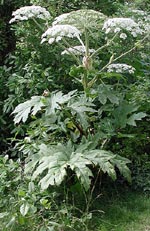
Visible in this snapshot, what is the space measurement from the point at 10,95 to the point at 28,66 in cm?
37

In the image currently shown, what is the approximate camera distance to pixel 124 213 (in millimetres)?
3697

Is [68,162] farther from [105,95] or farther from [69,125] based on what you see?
[105,95]

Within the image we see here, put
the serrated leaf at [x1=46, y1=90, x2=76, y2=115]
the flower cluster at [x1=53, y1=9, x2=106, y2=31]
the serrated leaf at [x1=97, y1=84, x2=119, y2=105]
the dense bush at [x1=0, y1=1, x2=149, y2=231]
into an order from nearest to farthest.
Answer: the dense bush at [x1=0, y1=1, x2=149, y2=231]
the serrated leaf at [x1=46, y1=90, x2=76, y2=115]
the serrated leaf at [x1=97, y1=84, x2=119, y2=105]
the flower cluster at [x1=53, y1=9, x2=106, y2=31]

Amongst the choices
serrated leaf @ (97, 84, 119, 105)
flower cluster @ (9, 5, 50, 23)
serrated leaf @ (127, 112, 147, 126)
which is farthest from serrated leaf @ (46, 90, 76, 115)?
flower cluster @ (9, 5, 50, 23)

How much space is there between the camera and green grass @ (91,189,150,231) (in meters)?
3.50

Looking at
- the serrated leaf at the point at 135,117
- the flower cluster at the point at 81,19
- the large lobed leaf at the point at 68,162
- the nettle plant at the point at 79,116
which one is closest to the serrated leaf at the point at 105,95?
the nettle plant at the point at 79,116

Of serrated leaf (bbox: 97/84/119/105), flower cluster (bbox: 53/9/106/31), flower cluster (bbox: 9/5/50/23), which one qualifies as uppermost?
flower cluster (bbox: 9/5/50/23)

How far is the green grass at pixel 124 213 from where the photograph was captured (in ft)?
11.5

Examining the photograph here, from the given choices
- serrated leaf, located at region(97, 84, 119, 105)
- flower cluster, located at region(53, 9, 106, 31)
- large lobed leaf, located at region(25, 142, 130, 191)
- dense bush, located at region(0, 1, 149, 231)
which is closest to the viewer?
large lobed leaf, located at region(25, 142, 130, 191)

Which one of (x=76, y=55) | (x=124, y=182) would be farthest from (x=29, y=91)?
(x=124, y=182)

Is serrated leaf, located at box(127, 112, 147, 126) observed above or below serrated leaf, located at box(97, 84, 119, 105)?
below

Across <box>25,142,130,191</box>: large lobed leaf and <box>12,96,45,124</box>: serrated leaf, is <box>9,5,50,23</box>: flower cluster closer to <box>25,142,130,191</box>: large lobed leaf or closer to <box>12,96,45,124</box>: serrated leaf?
<box>12,96,45,124</box>: serrated leaf

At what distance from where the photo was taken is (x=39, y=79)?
4508mm

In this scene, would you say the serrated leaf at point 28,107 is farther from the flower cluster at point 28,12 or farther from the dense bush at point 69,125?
the flower cluster at point 28,12
